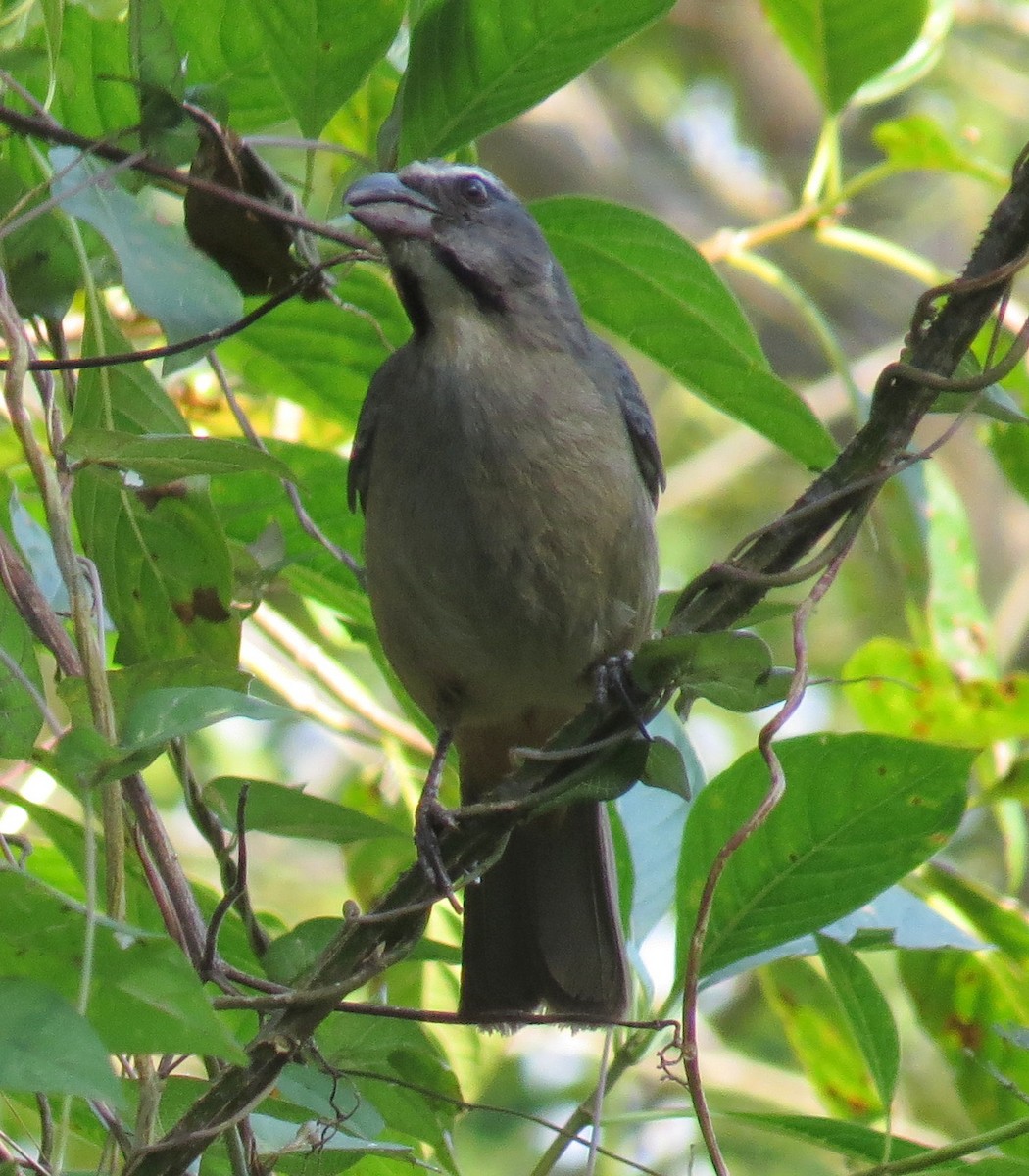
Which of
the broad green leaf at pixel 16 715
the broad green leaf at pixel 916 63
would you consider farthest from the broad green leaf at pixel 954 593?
the broad green leaf at pixel 16 715

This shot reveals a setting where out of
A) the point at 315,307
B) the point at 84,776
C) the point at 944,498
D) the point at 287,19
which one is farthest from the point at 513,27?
the point at 944,498

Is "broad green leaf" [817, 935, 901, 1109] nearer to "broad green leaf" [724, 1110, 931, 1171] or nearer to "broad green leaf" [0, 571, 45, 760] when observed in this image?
"broad green leaf" [724, 1110, 931, 1171]

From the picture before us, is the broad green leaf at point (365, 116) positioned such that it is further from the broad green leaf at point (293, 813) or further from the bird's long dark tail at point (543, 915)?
the broad green leaf at point (293, 813)

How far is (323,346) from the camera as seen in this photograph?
3188mm

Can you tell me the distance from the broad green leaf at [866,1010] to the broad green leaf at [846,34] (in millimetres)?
1811

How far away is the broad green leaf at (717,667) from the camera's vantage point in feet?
6.14

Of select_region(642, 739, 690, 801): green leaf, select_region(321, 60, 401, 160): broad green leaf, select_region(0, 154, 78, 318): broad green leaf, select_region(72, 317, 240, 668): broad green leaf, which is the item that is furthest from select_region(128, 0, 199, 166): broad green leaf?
select_region(321, 60, 401, 160): broad green leaf

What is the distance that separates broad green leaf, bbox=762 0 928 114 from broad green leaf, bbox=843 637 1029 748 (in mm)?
1288

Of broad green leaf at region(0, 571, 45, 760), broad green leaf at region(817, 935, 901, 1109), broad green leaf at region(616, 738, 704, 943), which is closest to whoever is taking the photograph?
broad green leaf at region(0, 571, 45, 760)

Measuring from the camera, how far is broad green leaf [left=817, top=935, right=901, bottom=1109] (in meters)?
2.44

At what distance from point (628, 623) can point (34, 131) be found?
1628 millimetres

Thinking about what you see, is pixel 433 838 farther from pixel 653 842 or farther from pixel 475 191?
pixel 475 191

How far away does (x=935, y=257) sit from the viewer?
9109 mm

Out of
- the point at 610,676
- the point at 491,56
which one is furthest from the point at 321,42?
the point at 610,676
